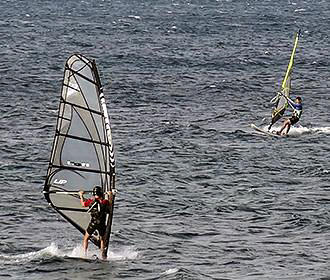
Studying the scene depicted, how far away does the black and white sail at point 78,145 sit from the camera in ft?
74.9

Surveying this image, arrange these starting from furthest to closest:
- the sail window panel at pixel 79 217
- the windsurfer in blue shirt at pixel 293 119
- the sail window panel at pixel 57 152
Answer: the windsurfer in blue shirt at pixel 293 119
the sail window panel at pixel 79 217
the sail window panel at pixel 57 152

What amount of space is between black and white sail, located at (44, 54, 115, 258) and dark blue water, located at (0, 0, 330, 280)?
6.01 ft

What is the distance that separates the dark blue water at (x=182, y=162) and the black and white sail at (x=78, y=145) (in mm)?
1832

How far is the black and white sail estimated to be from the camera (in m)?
22.8

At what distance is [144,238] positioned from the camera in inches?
1021

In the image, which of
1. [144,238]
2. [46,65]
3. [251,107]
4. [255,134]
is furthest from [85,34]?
[144,238]

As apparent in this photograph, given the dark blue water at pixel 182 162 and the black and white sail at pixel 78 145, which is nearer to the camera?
the black and white sail at pixel 78 145

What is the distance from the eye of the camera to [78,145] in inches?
912

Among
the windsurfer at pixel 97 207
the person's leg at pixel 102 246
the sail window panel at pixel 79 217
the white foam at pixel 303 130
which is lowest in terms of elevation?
the white foam at pixel 303 130

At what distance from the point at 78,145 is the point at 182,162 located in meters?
12.5

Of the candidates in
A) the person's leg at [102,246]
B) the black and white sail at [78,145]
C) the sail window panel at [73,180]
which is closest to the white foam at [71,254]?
the person's leg at [102,246]

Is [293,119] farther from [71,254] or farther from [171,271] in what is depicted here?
[171,271]

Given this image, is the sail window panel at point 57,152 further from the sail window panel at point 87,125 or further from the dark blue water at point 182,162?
the dark blue water at point 182,162

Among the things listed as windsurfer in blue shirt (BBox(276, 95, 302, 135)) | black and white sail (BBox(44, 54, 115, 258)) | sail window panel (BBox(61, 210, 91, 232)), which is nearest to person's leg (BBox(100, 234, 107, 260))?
black and white sail (BBox(44, 54, 115, 258))
